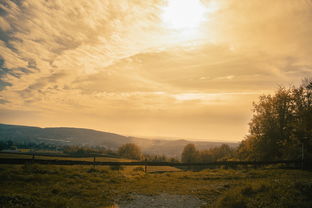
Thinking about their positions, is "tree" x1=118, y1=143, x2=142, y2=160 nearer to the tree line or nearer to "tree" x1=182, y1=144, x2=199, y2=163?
"tree" x1=182, y1=144, x2=199, y2=163

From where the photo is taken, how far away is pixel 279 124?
32750 millimetres

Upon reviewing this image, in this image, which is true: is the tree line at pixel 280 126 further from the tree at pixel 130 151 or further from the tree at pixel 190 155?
the tree at pixel 130 151

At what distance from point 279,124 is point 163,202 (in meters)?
31.8

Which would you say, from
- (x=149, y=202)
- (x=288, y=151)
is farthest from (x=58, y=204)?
(x=288, y=151)

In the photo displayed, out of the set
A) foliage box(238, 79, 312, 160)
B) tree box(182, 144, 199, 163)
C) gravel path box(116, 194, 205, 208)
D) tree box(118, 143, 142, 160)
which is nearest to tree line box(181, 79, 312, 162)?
foliage box(238, 79, 312, 160)

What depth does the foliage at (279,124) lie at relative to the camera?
29.7 m

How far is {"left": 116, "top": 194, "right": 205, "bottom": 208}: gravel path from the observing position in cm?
915

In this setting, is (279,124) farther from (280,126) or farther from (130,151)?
(130,151)

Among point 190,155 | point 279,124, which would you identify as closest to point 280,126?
point 279,124

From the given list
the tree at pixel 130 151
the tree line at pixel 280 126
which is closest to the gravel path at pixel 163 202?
the tree line at pixel 280 126

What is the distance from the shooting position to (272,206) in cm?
738

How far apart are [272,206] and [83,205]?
8.09 metres

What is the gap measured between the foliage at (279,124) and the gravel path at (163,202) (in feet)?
86.6

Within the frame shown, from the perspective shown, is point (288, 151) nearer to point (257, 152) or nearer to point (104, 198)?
point (257, 152)
